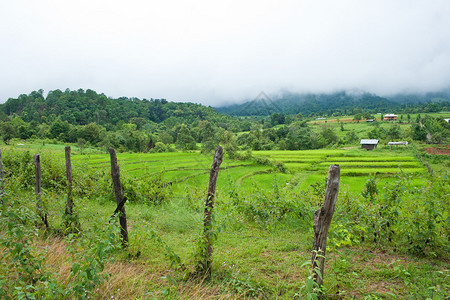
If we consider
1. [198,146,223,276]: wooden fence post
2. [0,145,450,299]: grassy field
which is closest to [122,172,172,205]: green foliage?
[0,145,450,299]: grassy field

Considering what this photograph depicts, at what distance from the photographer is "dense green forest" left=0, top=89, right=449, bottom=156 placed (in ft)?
158

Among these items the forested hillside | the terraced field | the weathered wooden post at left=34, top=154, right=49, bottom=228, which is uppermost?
the forested hillside

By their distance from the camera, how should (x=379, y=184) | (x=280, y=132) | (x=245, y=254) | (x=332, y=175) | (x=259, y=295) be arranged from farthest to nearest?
(x=280, y=132) → (x=379, y=184) → (x=245, y=254) → (x=259, y=295) → (x=332, y=175)

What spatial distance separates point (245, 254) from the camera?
451 cm

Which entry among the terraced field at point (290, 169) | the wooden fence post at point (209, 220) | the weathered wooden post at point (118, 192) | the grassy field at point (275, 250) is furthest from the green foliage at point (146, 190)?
the terraced field at point (290, 169)

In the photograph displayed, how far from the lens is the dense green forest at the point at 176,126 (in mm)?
48153

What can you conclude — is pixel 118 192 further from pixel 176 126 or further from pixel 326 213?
pixel 176 126

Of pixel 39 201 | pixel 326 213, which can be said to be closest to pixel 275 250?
pixel 326 213

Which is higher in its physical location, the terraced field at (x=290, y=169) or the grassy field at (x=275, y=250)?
the grassy field at (x=275, y=250)

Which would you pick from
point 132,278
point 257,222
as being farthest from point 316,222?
point 257,222

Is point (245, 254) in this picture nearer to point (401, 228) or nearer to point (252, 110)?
point (401, 228)

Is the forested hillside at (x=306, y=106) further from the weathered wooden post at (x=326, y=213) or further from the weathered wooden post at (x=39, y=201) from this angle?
the weathered wooden post at (x=326, y=213)

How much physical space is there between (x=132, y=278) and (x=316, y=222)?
2.49 m

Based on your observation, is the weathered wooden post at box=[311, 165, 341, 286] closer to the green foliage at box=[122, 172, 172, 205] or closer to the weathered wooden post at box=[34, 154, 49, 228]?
the weathered wooden post at box=[34, 154, 49, 228]
